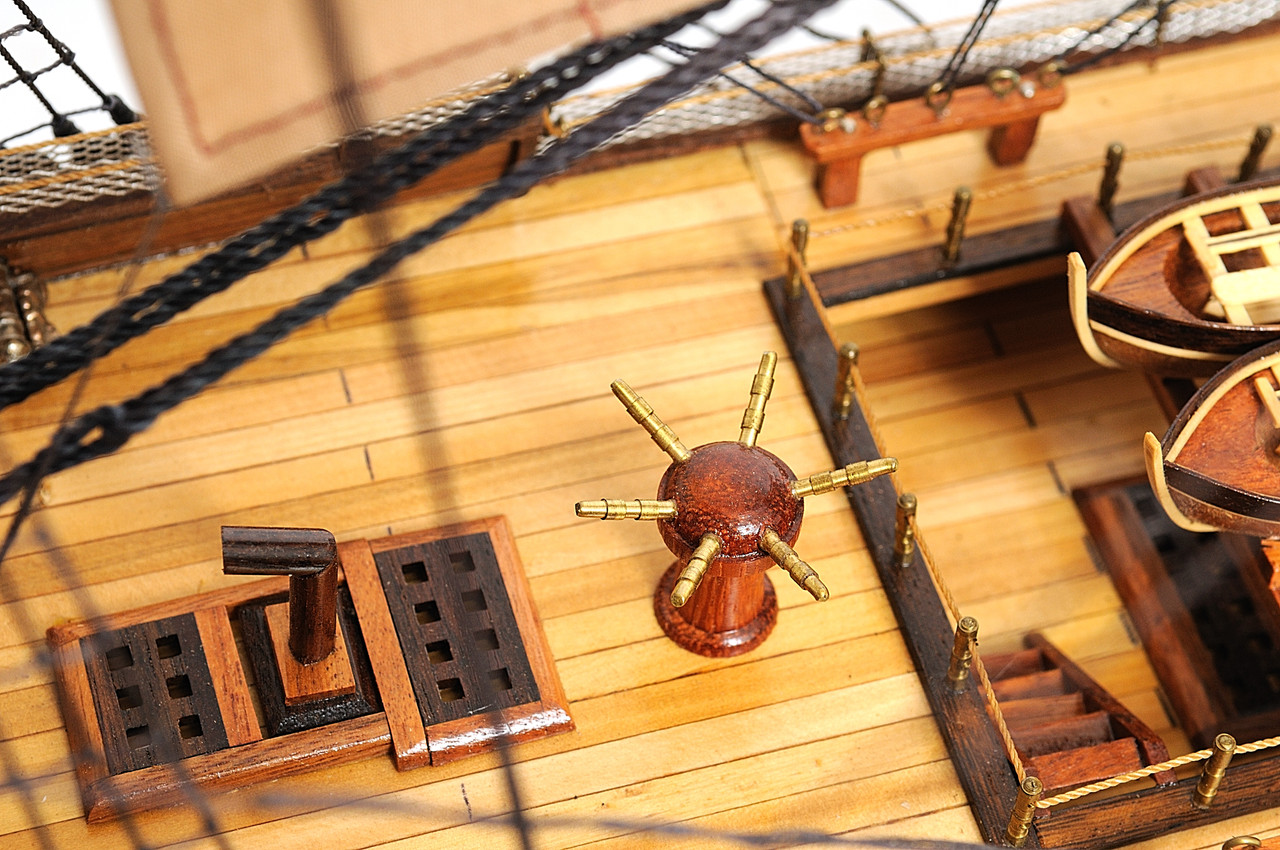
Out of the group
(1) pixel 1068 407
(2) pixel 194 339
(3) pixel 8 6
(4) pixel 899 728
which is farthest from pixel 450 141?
(1) pixel 1068 407

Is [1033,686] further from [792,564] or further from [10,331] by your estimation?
[10,331]

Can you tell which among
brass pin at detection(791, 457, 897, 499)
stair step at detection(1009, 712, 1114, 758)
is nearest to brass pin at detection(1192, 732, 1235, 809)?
stair step at detection(1009, 712, 1114, 758)

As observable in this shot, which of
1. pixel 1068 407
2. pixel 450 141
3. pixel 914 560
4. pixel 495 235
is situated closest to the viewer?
pixel 450 141

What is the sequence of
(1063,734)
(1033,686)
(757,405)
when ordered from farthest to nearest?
(1033,686)
(1063,734)
(757,405)

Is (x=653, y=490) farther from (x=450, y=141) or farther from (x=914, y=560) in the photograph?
(x=450, y=141)

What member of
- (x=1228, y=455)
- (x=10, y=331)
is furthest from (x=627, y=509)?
(x=10, y=331)

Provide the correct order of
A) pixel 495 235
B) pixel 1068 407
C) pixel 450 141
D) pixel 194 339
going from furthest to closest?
pixel 1068 407, pixel 495 235, pixel 194 339, pixel 450 141

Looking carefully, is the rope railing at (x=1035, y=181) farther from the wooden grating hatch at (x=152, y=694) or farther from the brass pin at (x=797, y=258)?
the wooden grating hatch at (x=152, y=694)
